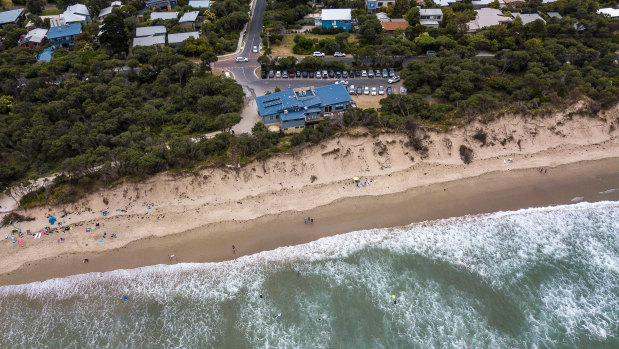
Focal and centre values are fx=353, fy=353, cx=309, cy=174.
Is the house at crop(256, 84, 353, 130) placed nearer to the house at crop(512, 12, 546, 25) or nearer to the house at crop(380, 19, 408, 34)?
the house at crop(380, 19, 408, 34)

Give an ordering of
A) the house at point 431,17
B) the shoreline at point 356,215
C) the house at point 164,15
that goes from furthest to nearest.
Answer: the house at point 164,15 → the house at point 431,17 → the shoreline at point 356,215

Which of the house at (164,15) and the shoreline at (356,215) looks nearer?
the shoreline at (356,215)

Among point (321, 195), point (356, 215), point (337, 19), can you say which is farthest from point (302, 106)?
point (337, 19)

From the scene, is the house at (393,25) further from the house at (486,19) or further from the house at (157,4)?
the house at (157,4)

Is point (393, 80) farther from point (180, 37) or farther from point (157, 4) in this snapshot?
point (157, 4)

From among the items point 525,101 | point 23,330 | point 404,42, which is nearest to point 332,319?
point 23,330

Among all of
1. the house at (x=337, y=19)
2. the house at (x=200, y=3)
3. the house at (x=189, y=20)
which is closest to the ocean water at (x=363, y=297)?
the house at (x=337, y=19)
